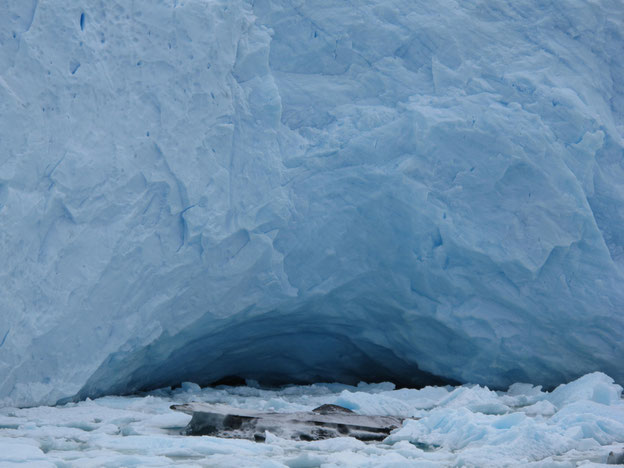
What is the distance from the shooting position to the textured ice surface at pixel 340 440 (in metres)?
2.55

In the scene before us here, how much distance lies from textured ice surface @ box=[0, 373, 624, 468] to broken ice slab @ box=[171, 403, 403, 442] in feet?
0.37

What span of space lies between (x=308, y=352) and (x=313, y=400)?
138 cm

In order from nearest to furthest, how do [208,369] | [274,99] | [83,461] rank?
1. [83,461]
2. [274,99]
3. [208,369]

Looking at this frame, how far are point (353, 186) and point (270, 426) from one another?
2167 mm

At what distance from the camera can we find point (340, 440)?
118 inches

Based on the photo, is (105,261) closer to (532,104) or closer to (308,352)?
(308,352)

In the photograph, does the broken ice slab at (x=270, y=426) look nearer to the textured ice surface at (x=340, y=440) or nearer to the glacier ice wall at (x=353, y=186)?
the textured ice surface at (x=340, y=440)

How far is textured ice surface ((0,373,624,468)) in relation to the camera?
255cm

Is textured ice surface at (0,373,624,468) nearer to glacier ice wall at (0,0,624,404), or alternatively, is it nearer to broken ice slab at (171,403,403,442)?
broken ice slab at (171,403,403,442)

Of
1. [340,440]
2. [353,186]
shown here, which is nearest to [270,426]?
[340,440]

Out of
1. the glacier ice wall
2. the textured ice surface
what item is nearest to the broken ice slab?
the textured ice surface

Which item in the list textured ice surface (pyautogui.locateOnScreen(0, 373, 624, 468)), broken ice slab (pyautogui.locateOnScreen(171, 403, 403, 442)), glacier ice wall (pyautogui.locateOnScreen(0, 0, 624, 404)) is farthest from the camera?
glacier ice wall (pyautogui.locateOnScreen(0, 0, 624, 404))

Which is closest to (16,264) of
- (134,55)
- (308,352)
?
(134,55)

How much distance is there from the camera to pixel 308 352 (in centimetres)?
601
